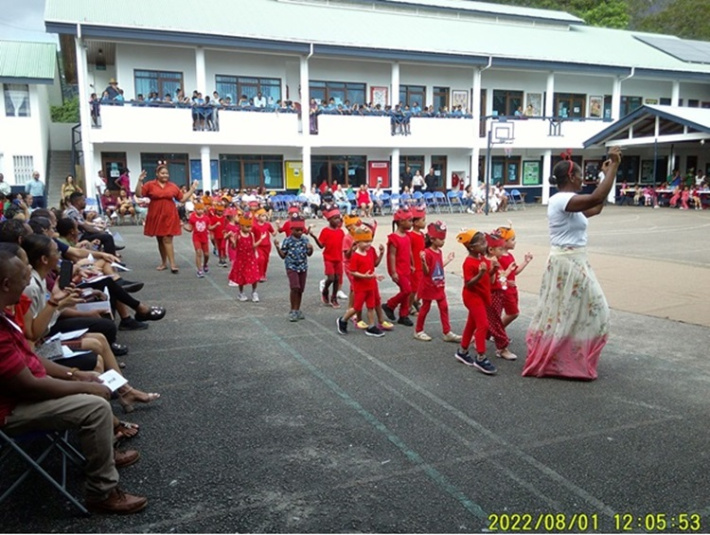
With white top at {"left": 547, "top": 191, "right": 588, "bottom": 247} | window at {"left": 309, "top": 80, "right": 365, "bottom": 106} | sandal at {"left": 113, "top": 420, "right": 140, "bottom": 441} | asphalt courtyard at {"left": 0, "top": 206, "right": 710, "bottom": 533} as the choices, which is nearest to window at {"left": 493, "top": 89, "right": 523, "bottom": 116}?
window at {"left": 309, "top": 80, "right": 365, "bottom": 106}

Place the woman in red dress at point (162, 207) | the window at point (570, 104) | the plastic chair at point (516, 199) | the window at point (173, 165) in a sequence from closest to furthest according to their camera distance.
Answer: the woman in red dress at point (162, 207) < the window at point (173, 165) < the plastic chair at point (516, 199) < the window at point (570, 104)

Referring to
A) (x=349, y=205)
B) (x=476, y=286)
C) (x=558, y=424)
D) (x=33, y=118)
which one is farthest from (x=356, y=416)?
(x=33, y=118)

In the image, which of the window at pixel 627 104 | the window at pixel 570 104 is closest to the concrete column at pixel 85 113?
the window at pixel 570 104

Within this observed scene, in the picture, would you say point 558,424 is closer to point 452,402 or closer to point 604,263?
point 452,402

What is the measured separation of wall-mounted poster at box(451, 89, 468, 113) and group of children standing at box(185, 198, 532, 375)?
73.0 ft

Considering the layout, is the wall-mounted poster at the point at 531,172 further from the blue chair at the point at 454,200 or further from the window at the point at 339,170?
the window at the point at 339,170

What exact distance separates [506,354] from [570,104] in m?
30.4

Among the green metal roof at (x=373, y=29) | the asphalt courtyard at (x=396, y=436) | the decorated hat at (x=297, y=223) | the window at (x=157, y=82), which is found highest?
the green metal roof at (x=373, y=29)

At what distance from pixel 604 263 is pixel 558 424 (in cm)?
839

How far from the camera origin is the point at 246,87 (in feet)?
86.7

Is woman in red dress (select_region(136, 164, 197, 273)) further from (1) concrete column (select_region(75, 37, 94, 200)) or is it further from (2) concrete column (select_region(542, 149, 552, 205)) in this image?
(2) concrete column (select_region(542, 149, 552, 205))

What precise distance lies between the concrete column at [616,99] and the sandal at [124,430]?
33537 mm

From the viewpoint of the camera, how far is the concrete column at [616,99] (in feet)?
107

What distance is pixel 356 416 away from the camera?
4723 millimetres
